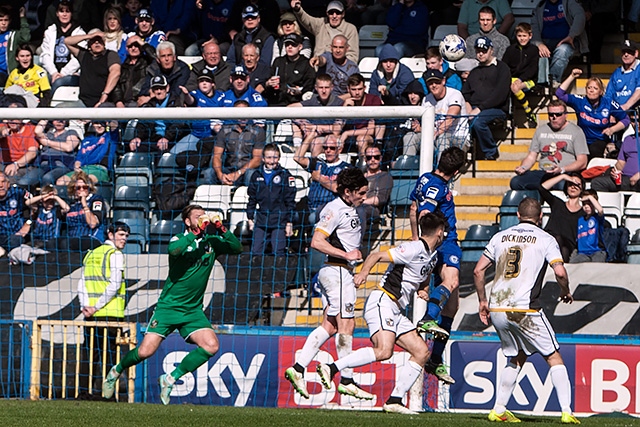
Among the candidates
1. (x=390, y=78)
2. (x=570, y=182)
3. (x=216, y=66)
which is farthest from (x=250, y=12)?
(x=570, y=182)

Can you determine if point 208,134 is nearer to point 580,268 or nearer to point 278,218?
point 278,218

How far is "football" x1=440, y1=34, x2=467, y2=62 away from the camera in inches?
593

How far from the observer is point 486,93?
1449 cm

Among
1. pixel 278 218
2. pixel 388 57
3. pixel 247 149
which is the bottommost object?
pixel 278 218

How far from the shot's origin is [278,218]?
13.4m

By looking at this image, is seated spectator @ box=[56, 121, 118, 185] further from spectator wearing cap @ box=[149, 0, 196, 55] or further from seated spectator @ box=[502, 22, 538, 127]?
seated spectator @ box=[502, 22, 538, 127]

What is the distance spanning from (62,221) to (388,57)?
506 centimetres

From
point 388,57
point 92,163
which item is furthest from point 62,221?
point 388,57

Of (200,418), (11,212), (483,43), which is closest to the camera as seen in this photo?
(200,418)

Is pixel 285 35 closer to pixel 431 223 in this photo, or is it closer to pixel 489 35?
pixel 489 35

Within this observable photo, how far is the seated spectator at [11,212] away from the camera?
45.9 ft

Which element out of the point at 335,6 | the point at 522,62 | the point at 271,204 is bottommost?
the point at 271,204

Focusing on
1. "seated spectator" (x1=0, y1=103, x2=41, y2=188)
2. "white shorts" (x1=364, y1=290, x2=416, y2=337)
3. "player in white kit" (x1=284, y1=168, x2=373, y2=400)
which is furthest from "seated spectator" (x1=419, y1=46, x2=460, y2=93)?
"seated spectator" (x1=0, y1=103, x2=41, y2=188)

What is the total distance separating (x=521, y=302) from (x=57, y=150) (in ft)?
25.4
